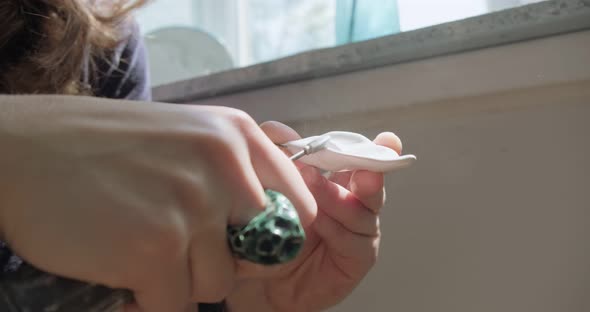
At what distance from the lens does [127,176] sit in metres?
0.23

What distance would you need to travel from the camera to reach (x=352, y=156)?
0.32 metres

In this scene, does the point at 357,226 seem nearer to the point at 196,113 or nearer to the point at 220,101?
the point at 196,113

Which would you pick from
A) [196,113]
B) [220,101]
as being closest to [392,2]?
[220,101]

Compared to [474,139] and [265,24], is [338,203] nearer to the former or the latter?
[474,139]

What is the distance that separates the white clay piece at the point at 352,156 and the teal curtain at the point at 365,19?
1.02 feet

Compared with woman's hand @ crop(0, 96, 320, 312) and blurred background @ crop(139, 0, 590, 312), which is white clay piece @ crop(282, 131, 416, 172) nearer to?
woman's hand @ crop(0, 96, 320, 312)

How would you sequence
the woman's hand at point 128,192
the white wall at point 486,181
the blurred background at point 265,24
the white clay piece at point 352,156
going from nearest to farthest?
the woman's hand at point 128,192 < the white clay piece at point 352,156 < the white wall at point 486,181 < the blurred background at point 265,24

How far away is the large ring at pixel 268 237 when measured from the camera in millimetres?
239

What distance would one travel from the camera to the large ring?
239 mm

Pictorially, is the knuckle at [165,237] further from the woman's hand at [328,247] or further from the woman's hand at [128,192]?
the woman's hand at [328,247]

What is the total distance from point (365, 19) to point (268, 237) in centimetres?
48

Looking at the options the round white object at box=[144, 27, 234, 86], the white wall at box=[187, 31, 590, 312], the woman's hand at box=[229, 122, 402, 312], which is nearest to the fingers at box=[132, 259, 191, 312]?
the woman's hand at box=[229, 122, 402, 312]

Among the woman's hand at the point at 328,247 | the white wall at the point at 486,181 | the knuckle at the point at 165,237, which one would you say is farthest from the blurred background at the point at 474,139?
the knuckle at the point at 165,237

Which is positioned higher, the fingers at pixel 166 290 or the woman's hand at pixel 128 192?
the woman's hand at pixel 128 192
